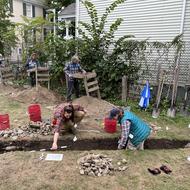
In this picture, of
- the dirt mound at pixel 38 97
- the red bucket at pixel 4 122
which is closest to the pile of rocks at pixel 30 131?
the red bucket at pixel 4 122

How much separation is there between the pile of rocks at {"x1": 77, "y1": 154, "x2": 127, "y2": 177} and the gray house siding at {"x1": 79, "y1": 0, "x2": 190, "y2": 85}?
16.3 ft

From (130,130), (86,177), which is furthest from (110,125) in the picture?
(86,177)

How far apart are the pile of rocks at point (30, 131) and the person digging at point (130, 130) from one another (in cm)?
188

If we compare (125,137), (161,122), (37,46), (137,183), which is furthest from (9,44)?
(137,183)

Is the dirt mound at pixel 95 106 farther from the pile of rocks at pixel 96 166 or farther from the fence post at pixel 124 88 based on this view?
the pile of rocks at pixel 96 166

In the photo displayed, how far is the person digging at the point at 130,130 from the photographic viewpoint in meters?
5.26

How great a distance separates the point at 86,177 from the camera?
4.45 metres

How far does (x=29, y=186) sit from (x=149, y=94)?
5.39m

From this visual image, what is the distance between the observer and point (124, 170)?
186 inches

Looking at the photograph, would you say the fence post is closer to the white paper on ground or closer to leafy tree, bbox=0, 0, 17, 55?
the white paper on ground

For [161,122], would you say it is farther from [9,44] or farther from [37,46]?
[9,44]

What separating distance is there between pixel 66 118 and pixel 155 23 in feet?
22.1

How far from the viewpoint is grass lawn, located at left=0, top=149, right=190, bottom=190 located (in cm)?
422

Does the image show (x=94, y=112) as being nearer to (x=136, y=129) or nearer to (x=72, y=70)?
(x=72, y=70)
